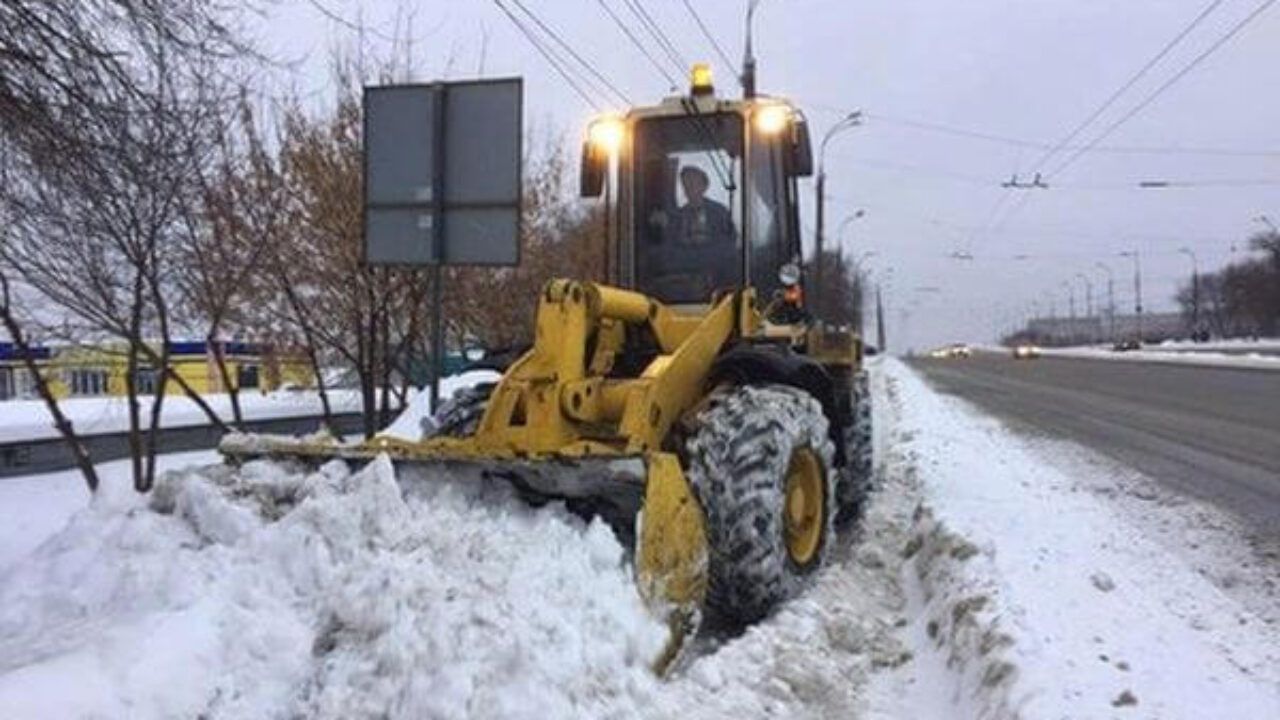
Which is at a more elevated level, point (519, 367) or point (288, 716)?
point (519, 367)

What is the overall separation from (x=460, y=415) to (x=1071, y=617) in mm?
3897

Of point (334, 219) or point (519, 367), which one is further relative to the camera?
point (334, 219)

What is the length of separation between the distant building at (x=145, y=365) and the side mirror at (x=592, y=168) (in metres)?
5.88

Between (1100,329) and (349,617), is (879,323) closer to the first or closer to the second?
(1100,329)

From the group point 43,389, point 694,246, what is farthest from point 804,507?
point 43,389

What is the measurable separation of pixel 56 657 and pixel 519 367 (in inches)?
138

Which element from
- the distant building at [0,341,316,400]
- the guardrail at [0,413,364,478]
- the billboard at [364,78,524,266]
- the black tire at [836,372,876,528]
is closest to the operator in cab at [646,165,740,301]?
the billboard at [364,78,524,266]

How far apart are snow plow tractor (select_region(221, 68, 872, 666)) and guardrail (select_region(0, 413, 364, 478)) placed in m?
8.84

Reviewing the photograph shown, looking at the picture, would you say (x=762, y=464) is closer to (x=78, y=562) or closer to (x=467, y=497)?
(x=467, y=497)

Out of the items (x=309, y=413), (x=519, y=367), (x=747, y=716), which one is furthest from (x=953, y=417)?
(x=747, y=716)

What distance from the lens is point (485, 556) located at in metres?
5.63

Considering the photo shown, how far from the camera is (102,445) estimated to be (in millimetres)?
17016

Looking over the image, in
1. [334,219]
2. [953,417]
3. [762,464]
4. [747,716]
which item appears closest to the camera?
[747,716]

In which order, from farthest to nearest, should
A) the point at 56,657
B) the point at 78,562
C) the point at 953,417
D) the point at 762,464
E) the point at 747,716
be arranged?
the point at 953,417, the point at 762,464, the point at 747,716, the point at 78,562, the point at 56,657
